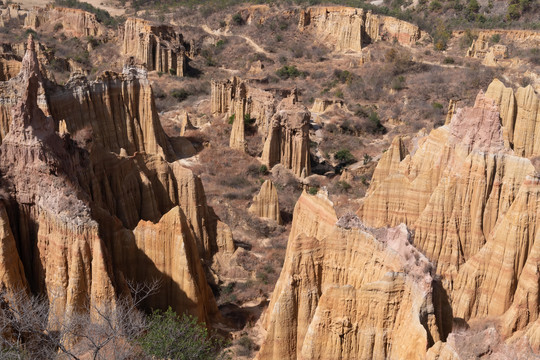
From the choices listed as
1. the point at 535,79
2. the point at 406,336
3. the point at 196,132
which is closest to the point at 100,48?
the point at 196,132

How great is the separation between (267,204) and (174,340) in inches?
582

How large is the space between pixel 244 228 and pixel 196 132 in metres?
15.5

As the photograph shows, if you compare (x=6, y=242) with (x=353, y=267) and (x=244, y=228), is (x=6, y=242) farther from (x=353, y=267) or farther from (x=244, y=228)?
(x=244, y=228)

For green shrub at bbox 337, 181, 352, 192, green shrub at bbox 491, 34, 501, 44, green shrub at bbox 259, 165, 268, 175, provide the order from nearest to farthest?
green shrub at bbox 337, 181, 352, 192 → green shrub at bbox 259, 165, 268, 175 → green shrub at bbox 491, 34, 501, 44

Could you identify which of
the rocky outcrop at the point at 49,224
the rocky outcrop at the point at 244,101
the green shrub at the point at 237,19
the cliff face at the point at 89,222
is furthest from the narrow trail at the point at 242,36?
the rocky outcrop at the point at 49,224

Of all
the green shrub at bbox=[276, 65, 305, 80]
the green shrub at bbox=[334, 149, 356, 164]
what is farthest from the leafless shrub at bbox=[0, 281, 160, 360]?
the green shrub at bbox=[276, 65, 305, 80]

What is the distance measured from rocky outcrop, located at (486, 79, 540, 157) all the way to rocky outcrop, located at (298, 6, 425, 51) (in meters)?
39.7

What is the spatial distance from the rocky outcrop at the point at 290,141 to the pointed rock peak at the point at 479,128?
16.6 metres

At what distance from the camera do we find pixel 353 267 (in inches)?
572

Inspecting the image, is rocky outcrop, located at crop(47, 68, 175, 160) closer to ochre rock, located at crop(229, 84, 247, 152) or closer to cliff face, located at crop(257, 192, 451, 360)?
ochre rock, located at crop(229, 84, 247, 152)

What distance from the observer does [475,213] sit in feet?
58.6

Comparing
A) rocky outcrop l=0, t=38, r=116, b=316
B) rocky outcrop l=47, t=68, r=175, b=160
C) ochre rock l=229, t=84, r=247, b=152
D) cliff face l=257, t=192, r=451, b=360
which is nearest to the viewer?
cliff face l=257, t=192, r=451, b=360

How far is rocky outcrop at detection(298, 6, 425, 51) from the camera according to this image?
73.1m

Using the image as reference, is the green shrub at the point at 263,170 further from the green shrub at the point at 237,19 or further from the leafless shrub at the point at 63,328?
the green shrub at the point at 237,19
